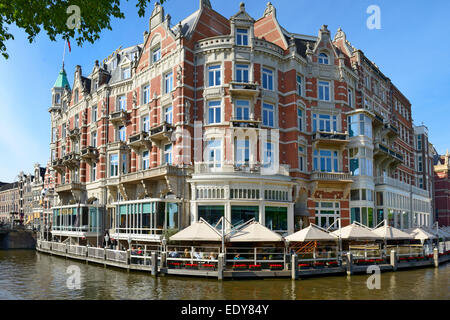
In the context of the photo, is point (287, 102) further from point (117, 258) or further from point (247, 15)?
point (117, 258)

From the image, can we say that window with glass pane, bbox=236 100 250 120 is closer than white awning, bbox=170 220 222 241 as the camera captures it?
No

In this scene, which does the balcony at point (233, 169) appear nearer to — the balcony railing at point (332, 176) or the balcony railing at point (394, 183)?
the balcony railing at point (332, 176)

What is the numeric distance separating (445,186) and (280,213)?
60503 mm

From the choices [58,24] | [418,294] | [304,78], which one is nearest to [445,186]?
[304,78]

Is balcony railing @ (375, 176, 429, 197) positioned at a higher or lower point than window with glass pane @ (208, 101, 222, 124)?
lower

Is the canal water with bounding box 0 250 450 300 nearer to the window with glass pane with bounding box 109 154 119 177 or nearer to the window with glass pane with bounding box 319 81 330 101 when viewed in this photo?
the window with glass pane with bounding box 109 154 119 177

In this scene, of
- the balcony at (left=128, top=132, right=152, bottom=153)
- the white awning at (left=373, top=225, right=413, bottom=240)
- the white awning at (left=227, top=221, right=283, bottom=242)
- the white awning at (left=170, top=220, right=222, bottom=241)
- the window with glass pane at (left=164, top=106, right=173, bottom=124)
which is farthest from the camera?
the balcony at (left=128, top=132, right=152, bottom=153)

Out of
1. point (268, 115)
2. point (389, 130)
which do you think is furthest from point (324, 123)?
point (389, 130)

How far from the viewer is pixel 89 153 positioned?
44.3 meters

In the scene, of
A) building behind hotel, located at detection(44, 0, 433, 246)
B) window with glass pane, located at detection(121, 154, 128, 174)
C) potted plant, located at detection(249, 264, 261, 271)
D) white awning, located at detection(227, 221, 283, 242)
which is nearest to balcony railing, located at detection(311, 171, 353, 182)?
building behind hotel, located at detection(44, 0, 433, 246)

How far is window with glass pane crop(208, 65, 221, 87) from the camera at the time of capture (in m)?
33.8

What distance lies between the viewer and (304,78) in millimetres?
36812

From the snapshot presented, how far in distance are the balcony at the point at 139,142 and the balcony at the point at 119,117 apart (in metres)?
3.59

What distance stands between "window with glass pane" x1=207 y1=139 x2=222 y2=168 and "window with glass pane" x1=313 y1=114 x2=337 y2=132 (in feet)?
33.3
